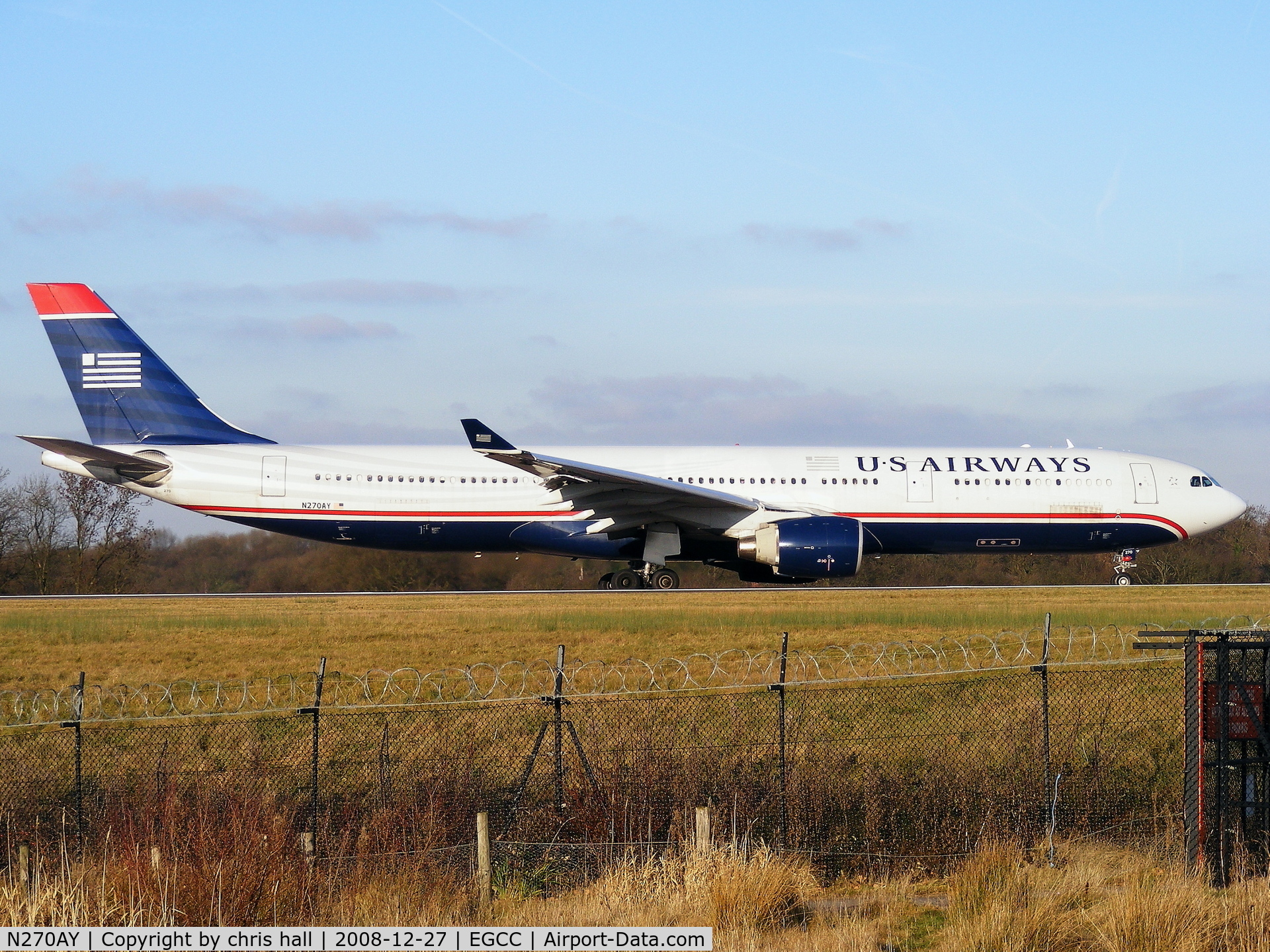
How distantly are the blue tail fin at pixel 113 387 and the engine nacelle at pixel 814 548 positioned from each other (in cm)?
1155

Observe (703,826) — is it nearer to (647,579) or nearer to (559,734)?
(559,734)

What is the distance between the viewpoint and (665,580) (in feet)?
81.7

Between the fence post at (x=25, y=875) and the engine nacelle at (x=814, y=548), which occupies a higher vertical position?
the engine nacelle at (x=814, y=548)

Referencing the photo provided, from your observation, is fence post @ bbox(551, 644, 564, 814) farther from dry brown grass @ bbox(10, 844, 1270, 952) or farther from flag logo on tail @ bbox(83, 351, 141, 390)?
flag logo on tail @ bbox(83, 351, 141, 390)

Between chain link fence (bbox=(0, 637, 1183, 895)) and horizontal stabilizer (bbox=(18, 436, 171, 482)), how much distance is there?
1206 cm

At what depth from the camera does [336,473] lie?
24547 millimetres

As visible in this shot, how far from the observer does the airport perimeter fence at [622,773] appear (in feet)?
Answer: 28.6

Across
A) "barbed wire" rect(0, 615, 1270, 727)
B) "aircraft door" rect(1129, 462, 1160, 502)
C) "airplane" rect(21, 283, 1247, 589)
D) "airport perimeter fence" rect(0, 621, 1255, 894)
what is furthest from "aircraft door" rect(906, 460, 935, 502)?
"airport perimeter fence" rect(0, 621, 1255, 894)

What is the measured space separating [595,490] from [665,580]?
2807mm

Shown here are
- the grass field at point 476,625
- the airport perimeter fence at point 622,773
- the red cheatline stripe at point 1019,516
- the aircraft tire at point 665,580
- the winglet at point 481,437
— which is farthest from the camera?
the red cheatline stripe at point 1019,516

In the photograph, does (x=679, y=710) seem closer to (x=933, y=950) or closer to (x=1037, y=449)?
(x=933, y=950)

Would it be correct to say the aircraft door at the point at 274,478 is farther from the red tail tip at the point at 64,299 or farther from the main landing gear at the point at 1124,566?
the main landing gear at the point at 1124,566

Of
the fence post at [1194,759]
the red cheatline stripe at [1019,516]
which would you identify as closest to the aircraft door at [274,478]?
the red cheatline stripe at [1019,516]

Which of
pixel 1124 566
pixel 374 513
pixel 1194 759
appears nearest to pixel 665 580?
pixel 374 513
